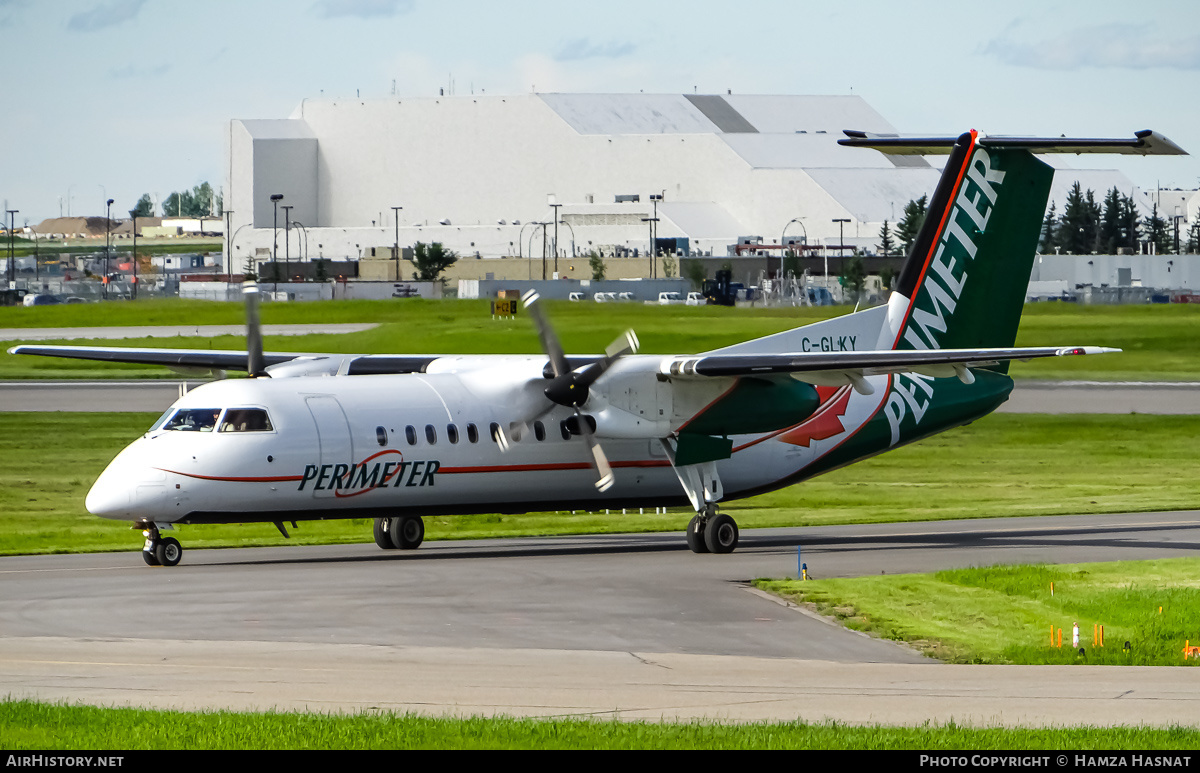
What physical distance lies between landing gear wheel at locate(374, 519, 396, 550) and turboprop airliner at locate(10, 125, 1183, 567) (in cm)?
3

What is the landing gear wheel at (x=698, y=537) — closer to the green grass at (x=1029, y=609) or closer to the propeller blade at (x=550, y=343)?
the propeller blade at (x=550, y=343)

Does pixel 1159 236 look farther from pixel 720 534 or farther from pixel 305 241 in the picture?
pixel 720 534

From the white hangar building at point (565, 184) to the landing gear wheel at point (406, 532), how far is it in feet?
490

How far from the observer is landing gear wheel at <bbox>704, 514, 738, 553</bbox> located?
27.1m

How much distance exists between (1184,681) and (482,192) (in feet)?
604

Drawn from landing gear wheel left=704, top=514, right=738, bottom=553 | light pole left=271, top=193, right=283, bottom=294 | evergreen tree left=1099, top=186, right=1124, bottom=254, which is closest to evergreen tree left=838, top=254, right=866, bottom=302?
evergreen tree left=1099, top=186, right=1124, bottom=254

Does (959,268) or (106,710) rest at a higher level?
(959,268)

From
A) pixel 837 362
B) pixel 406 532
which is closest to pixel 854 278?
pixel 406 532

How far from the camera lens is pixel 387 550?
2766 centimetres

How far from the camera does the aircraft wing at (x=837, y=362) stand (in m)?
24.9

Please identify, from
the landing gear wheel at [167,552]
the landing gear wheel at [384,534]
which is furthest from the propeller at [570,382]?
the landing gear wheel at [167,552]

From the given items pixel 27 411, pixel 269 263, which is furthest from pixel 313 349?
pixel 269 263

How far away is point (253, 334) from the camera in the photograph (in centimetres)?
2694
